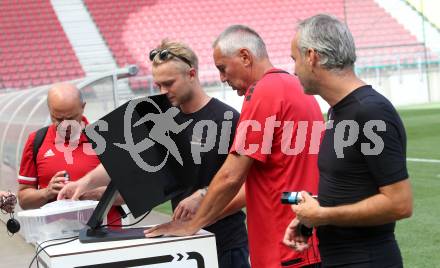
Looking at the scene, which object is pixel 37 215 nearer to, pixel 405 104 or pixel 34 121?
pixel 34 121

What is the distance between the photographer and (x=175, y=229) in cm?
285

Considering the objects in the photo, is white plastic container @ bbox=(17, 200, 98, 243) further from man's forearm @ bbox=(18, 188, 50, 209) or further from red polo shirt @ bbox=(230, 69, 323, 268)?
red polo shirt @ bbox=(230, 69, 323, 268)

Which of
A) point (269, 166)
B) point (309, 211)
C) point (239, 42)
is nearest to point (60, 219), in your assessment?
point (269, 166)

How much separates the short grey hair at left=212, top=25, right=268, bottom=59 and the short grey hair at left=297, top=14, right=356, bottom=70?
21.8 inches

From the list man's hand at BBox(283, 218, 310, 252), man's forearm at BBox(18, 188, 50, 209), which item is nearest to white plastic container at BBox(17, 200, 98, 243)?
man's forearm at BBox(18, 188, 50, 209)

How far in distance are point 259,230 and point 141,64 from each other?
88.1ft

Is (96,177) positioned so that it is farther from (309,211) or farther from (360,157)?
(360,157)

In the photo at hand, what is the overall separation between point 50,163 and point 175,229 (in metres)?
1.19

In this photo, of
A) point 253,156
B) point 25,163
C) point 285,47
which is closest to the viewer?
point 253,156

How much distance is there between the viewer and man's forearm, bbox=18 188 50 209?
370 centimetres

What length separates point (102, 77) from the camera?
26.9 feet

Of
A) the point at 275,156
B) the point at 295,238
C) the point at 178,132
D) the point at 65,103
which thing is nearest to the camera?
the point at 295,238

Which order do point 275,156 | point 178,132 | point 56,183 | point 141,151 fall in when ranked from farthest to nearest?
point 56,183 → point 178,132 → point 141,151 → point 275,156

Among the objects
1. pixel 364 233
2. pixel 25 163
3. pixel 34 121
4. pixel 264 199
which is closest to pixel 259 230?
pixel 264 199
